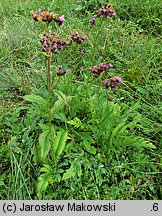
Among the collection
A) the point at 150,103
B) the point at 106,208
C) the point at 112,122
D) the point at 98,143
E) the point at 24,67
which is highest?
the point at 24,67

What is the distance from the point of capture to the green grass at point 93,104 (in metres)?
2.13

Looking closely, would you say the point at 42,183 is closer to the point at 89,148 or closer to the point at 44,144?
the point at 44,144

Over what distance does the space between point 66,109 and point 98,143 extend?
1.24ft

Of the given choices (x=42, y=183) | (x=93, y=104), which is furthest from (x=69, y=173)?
(x=93, y=104)

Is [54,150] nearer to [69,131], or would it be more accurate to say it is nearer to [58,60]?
[69,131]

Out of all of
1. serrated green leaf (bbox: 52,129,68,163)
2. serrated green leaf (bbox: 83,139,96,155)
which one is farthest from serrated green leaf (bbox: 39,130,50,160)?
serrated green leaf (bbox: 83,139,96,155)

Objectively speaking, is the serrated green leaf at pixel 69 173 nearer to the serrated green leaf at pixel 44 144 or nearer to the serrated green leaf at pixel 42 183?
the serrated green leaf at pixel 42 183

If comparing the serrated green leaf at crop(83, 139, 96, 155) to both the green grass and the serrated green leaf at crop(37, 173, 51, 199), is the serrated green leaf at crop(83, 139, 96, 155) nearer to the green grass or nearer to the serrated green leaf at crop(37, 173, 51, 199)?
the green grass

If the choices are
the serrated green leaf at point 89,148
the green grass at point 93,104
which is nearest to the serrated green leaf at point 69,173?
the green grass at point 93,104

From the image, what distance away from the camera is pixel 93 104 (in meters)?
2.35

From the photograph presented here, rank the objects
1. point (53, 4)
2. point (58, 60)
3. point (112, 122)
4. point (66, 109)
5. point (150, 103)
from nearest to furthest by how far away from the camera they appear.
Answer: point (112, 122), point (66, 109), point (150, 103), point (58, 60), point (53, 4)

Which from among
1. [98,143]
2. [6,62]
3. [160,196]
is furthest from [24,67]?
[160,196]

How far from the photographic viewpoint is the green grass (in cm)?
213

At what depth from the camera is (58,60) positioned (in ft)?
9.73
